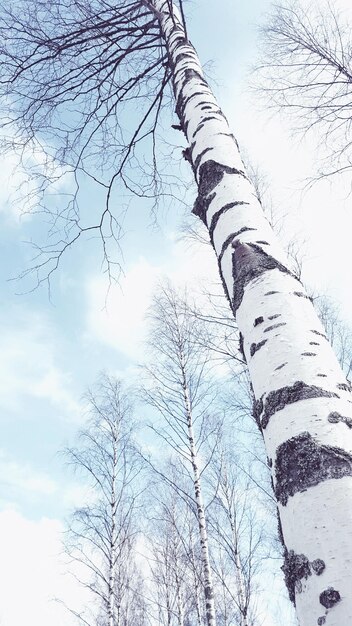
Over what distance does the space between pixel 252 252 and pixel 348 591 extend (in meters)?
1.03

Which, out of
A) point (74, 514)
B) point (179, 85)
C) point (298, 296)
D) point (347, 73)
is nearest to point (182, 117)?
point (179, 85)

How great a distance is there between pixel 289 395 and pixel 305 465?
0.61 feet

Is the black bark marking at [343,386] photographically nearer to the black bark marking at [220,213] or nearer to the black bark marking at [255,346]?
the black bark marking at [255,346]

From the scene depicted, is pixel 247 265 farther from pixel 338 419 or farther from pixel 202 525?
pixel 202 525

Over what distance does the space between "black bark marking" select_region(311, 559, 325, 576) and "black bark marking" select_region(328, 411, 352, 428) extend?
31cm

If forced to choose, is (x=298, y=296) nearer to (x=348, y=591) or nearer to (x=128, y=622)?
(x=348, y=591)

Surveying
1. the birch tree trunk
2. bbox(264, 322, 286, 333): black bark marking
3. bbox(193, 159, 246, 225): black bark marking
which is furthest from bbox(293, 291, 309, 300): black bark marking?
bbox(193, 159, 246, 225): black bark marking

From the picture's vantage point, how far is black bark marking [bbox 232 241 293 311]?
4.58ft

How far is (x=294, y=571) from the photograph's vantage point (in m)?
0.81

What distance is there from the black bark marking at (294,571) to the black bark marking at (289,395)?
1.07ft

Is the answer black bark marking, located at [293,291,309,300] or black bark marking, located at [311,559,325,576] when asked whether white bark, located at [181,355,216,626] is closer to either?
black bark marking, located at [293,291,309,300]

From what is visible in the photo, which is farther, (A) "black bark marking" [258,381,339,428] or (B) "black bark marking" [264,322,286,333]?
(B) "black bark marking" [264,322,286,333]

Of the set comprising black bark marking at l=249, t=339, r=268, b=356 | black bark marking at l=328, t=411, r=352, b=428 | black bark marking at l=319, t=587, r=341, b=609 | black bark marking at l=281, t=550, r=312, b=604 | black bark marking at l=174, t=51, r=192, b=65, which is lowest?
black bark marking at l=319, t=587, r=341, b=609

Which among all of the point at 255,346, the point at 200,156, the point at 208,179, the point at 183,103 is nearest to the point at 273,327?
the point at 255,346
